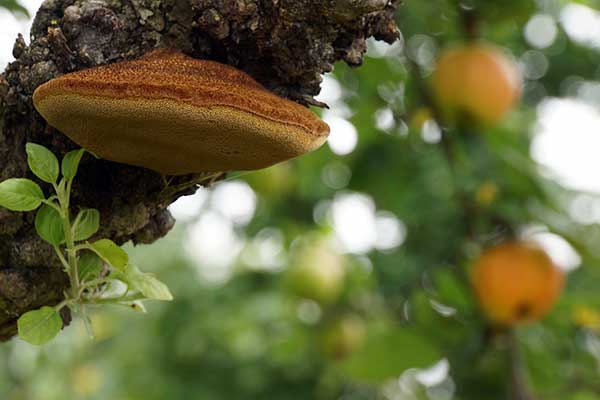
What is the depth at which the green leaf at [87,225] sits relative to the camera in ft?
1.96

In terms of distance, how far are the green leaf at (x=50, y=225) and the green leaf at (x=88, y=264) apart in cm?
3

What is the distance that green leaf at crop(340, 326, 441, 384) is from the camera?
192 cm

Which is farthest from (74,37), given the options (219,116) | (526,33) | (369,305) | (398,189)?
(369,305)

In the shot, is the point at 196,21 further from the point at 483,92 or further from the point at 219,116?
the point at 483,92

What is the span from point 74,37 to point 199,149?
123 mm

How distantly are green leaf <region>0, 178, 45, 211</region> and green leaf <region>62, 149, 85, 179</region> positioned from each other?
25 mm

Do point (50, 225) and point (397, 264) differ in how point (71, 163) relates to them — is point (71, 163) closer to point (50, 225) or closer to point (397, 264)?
point (50, 225)

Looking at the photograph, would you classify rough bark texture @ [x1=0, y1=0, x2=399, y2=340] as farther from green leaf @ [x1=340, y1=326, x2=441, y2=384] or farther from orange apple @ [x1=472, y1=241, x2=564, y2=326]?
green leaf @ [x1=340, y1=326, x2=441, y2=384]

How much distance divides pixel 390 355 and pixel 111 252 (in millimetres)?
1427

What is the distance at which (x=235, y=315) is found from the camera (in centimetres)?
232

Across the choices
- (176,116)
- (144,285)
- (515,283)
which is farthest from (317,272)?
(176,116)

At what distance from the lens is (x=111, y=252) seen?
1.94 ft

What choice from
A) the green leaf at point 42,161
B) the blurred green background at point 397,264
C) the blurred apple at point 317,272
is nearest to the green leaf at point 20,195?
the green leaf at point 42,161

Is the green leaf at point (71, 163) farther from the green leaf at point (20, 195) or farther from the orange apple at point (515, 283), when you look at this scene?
the orange apple at point (515, 283)
